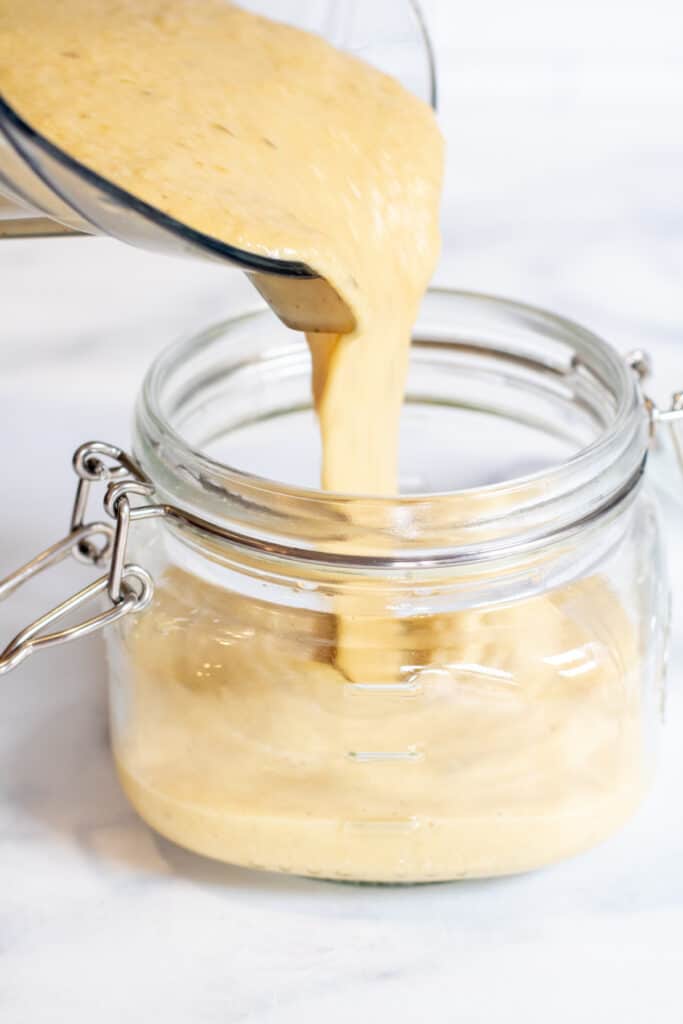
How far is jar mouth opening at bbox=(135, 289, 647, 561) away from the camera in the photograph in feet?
2.53

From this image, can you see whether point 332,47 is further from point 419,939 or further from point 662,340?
point 662,340

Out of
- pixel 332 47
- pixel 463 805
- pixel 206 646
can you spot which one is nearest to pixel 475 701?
pixel 463 805

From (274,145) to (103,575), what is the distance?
27cm

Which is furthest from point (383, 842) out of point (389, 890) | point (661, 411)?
point (661, 411)

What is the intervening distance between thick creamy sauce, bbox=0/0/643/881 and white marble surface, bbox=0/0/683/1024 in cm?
4

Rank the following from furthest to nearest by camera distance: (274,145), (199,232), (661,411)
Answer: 1. (661,411)
2. (274,145)
3. (199,232)

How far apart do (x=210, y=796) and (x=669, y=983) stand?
28cm

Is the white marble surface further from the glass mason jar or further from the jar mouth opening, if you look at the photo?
the jar mouth opening

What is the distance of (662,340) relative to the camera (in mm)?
1482

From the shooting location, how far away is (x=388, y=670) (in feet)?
2.61

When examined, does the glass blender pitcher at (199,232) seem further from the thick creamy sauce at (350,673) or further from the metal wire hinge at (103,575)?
the metal wire hinge at (103,575)

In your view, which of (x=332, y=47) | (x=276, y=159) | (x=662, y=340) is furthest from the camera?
(x=662, y=340)

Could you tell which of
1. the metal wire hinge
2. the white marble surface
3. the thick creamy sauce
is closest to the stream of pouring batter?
the thick creamy sauce

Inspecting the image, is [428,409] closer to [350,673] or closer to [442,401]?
[442,401]
